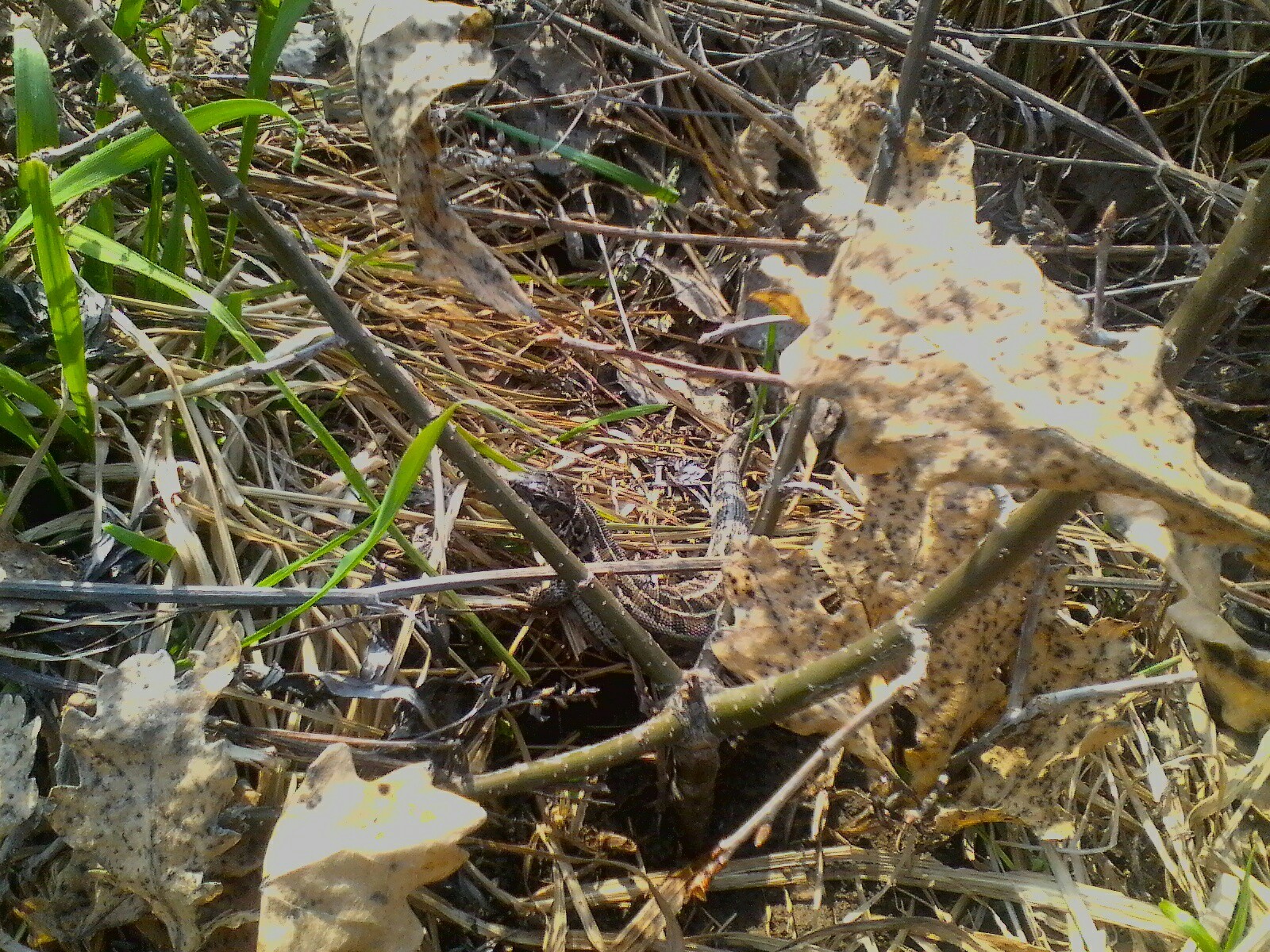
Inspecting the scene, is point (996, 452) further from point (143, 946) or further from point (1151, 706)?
point (1151, 706)

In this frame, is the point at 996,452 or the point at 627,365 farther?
the point at 627,365

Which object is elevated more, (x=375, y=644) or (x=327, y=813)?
(x=327, y=813)

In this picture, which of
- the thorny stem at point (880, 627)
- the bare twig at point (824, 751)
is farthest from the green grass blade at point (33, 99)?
the bare twig at point (824, 751)

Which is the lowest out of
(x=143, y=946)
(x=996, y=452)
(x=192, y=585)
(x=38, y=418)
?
(x=143, y=946)

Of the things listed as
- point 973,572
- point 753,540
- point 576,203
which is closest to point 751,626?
point 753,540

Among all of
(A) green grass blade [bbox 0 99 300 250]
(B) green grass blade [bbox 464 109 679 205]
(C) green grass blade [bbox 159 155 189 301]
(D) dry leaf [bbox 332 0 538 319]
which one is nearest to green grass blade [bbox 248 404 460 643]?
(D) dry leaf [bbox 332 0 538 319]

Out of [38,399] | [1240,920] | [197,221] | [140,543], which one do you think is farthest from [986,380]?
[197,221]

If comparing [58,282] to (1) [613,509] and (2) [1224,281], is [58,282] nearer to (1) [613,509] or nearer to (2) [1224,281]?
(1) [613,509]
